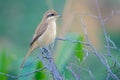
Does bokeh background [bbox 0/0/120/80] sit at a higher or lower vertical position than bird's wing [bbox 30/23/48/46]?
lower

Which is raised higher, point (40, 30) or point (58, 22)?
point (40, 30)

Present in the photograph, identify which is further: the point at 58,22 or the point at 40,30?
the point at 58,22

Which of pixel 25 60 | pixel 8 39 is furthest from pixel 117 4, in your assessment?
pixel 25 60

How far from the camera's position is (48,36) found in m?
6.34

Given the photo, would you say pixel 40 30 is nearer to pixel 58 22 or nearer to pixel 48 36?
pixel 48 36

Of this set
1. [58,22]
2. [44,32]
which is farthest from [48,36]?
[58,22]

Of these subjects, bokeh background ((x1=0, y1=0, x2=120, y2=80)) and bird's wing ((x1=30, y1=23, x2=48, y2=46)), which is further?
bokeh background ((x1=0, y1=0, x2=120, y2=80))

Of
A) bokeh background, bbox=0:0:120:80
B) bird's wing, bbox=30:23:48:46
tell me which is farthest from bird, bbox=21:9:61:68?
bokeh background, bbox=0:0:120:80

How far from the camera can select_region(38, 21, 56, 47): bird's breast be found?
6.32 m

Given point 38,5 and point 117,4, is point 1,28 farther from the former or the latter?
point 117,4

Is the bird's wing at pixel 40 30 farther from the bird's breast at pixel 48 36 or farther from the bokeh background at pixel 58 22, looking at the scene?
the bokeh background at pixel 58 22

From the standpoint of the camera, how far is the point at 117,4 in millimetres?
9680

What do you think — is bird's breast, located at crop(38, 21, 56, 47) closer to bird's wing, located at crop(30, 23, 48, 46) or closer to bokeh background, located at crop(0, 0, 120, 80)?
bird's wing, located at crop(30, 23, 48, 46)

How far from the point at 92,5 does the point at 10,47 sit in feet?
4.22
